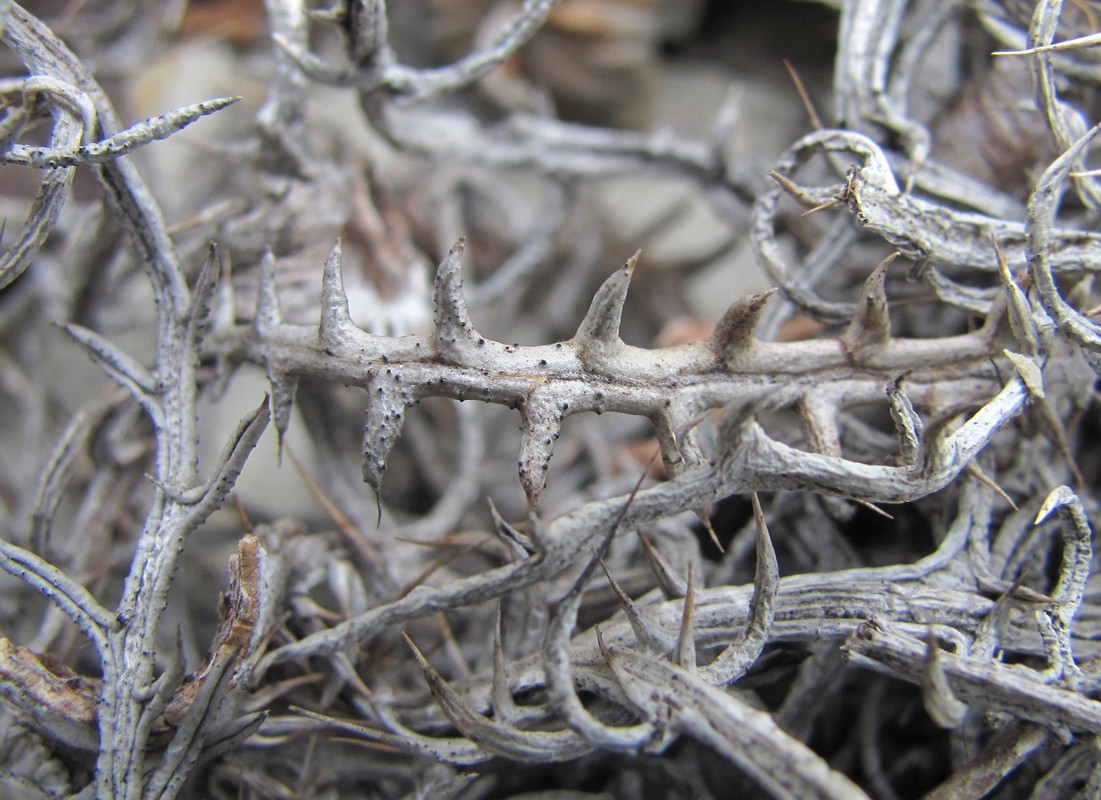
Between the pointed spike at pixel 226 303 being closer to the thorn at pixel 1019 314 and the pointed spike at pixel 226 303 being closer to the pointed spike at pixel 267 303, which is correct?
the pointed spike at pixel 267 303

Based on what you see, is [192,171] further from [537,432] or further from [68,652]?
[537,432]

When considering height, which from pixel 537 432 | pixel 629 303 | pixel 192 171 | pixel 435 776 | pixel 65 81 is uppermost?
pixel 192 171

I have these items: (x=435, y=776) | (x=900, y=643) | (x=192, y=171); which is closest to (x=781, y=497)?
(x=900, y=643)

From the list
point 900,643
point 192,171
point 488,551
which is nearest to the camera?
point 900,643

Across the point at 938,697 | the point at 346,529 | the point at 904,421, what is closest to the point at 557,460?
the point at 346,529

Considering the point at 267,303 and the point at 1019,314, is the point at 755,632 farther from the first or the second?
the point at 267,303

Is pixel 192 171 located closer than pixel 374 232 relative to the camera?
No
